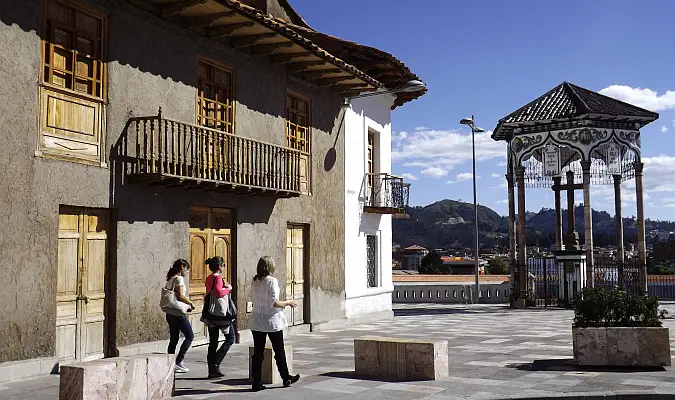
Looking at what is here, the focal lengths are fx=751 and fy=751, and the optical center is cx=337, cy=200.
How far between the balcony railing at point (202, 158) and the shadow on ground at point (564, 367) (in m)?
5.91

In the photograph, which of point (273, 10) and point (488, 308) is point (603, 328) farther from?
point (488, 308)

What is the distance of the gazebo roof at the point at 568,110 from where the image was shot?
24484mm

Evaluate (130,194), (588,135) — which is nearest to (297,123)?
(130,194)

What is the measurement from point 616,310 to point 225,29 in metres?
8.45

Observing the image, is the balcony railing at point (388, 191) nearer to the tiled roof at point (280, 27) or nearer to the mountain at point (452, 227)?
the tiled roof at point (280, 27)

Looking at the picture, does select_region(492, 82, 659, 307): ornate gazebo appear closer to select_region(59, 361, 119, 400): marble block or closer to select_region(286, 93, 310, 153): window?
select_region(286, 93, 310, 153): window

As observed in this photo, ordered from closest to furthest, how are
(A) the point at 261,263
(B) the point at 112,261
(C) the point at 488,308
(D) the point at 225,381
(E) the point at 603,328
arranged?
(A) the point at 261,263 → (D) the point at 225,381 → (E) the point at 603,328 → (B) the point at 112,261 → (C) the point at 488,308

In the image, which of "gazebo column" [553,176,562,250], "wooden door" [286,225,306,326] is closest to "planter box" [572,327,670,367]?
"wooden door" [286,225,306,326]

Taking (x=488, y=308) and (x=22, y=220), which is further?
(x=488, y=308)

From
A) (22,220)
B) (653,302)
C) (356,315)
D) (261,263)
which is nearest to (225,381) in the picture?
(261,263)

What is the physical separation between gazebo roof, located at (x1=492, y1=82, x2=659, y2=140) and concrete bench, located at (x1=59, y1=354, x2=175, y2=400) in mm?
19185

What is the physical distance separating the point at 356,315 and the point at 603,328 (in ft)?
31.8

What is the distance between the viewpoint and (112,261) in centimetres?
1172

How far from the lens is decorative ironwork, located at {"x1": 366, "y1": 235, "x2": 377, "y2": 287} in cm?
2108
